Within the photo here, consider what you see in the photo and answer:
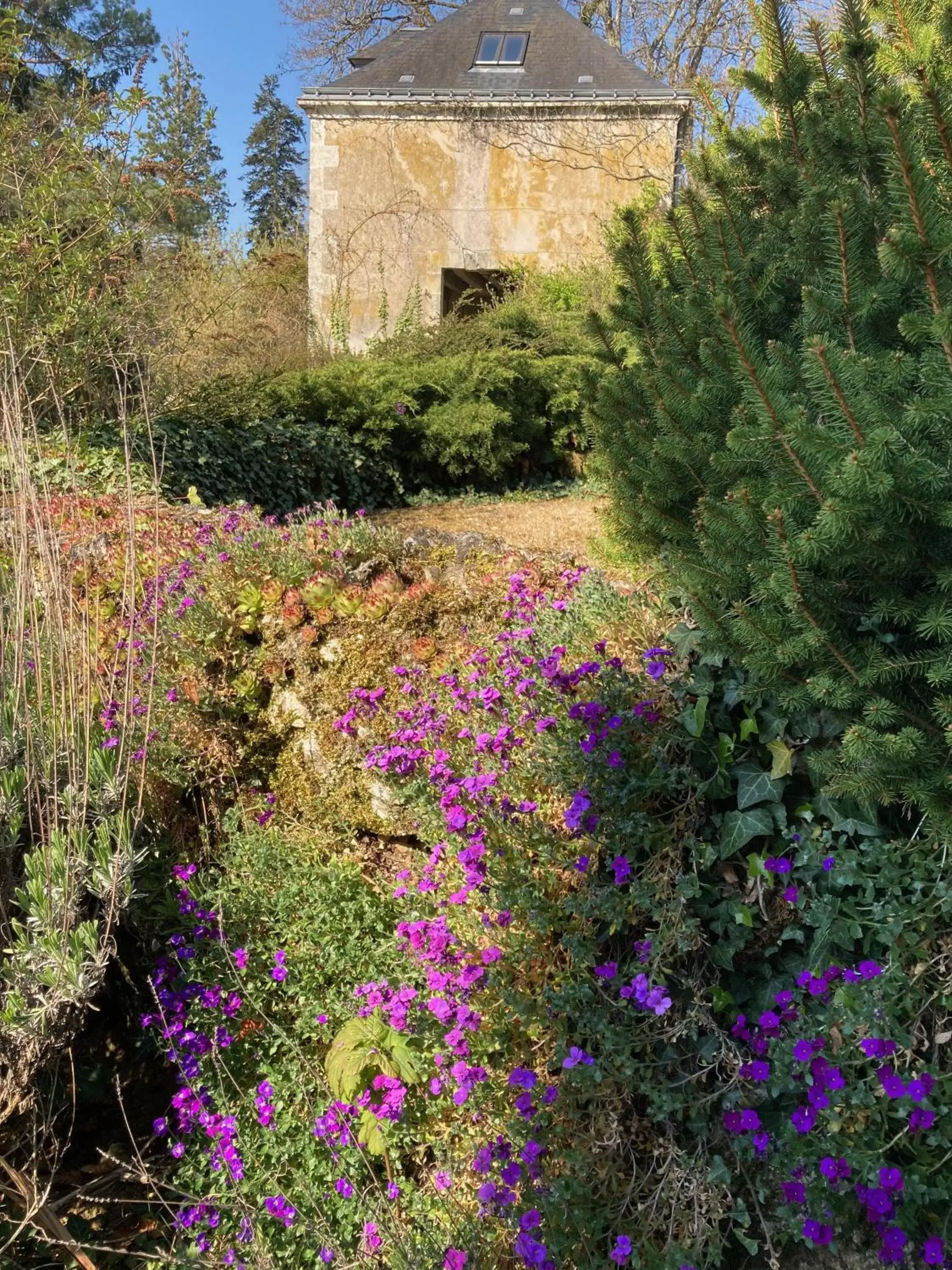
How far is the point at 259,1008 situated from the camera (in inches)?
97.7

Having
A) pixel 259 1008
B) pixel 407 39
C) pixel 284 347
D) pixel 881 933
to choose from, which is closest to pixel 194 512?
pixel 259 1008

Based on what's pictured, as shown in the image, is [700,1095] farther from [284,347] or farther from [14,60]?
[284,347]

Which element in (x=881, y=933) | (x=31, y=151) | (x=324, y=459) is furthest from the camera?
(x=324, y=459)

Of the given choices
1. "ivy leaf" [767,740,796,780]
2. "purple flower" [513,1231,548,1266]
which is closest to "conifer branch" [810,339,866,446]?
"ivy leaf" [767,740,796,780]

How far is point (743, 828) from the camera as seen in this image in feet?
7.41

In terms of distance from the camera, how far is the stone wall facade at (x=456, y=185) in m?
13.2

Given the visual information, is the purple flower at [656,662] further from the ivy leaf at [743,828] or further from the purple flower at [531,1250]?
the purple flower at [531,1250]

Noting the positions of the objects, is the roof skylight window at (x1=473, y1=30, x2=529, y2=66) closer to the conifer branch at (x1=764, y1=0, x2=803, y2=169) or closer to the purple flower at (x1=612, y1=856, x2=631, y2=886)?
the conifer branch at (x1=764, y1=0, x2=803, y2=169)

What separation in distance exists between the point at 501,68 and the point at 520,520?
32.8 ft

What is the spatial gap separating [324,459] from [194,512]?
10.1 feet

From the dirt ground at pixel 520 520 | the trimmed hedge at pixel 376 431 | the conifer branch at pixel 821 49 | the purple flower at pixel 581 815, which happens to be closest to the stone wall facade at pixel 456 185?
the trimmed hedge at pixel 376 431

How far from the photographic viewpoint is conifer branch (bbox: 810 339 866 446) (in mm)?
1645

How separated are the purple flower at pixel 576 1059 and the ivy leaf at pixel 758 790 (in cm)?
71

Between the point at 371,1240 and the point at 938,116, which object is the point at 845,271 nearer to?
the point at 938,116
